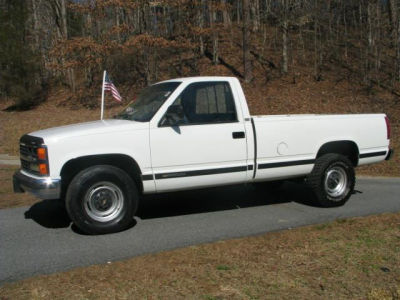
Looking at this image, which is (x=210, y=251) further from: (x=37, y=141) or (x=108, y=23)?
(x=108, y=23)

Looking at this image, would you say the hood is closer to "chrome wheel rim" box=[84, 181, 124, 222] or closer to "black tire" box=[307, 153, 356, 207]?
"chrome wheel rim" box=[84, 181, 124, 222]

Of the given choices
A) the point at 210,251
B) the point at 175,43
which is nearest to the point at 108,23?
the point at 175,43

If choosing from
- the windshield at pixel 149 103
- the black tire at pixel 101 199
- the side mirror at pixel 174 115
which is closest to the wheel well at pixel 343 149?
the side mirror at pixel 174 115

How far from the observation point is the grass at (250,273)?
4.05 m

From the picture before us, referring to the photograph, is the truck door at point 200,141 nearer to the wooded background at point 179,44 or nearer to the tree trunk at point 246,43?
the wooded background at point 179,44

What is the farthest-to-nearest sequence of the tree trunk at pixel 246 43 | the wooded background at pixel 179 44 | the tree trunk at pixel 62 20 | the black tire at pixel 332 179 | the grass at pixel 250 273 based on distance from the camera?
the tree trunk at pixel 62 20 < the tree trunk at pixel 246 43 < the wooded background at pixel 179 44 < the black tire at pixel 332 179 < the grass at pixel 250 273

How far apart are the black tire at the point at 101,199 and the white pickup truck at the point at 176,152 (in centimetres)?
1

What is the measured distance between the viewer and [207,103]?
667 centimetres

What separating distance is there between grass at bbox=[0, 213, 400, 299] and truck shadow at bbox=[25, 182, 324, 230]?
176cm

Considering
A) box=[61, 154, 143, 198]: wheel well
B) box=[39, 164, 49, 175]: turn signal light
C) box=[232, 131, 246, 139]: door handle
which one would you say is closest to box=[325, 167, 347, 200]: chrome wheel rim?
box=[232, 131, 246, 139]: door handle

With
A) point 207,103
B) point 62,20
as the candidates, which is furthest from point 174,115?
point 62,20

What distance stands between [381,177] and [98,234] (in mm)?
7548

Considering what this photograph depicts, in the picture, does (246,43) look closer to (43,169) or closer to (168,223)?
(168,223)

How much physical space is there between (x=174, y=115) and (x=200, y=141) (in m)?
0.51
